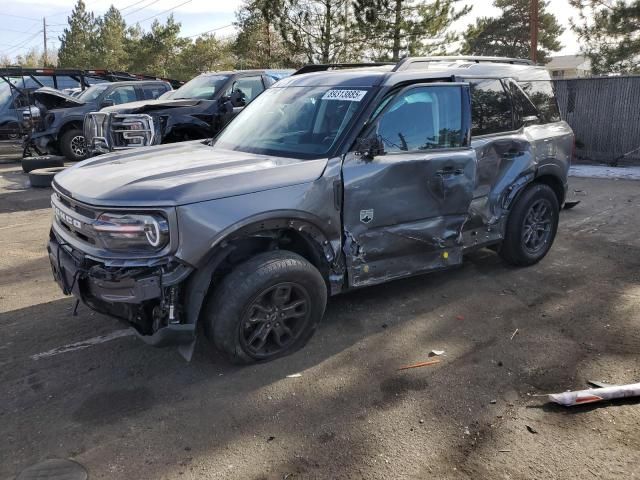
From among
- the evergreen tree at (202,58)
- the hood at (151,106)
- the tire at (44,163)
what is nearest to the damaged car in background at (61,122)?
the tire at (44,163)

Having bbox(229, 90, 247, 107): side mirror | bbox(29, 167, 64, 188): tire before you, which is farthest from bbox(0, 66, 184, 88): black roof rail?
bbox(229, 90, 247, 107): side mirror

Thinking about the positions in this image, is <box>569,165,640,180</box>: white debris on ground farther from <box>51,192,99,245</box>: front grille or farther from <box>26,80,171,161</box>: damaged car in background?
<box>26,80,171,161</box>: damaged car in background

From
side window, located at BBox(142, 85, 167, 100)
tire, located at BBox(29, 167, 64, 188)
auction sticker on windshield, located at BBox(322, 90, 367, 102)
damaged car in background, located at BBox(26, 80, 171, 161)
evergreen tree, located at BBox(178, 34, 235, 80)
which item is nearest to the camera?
auction sticker on windshield, located at BBox(322, 90, 367, 102)

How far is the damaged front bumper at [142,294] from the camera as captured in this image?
9.89 feet

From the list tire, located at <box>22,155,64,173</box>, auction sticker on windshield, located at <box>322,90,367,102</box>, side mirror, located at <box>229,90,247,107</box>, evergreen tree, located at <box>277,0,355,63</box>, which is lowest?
tire, located at <box>22,155,64,173</box>

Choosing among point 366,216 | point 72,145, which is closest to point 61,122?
point 72,145

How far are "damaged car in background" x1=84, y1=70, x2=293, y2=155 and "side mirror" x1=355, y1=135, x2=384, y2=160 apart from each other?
411 cm

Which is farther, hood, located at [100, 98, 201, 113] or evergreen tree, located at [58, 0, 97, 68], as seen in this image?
evergreen tree, located at [58, 0, 97, 68]

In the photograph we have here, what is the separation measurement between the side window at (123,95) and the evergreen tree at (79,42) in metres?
36.0

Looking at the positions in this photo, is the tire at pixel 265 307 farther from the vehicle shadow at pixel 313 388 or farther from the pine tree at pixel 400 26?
the pine tree at pixel 400 26

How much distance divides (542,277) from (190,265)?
3.64 metres

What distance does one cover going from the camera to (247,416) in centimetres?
305

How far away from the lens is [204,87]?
998cm

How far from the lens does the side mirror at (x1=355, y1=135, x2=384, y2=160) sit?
372cm
